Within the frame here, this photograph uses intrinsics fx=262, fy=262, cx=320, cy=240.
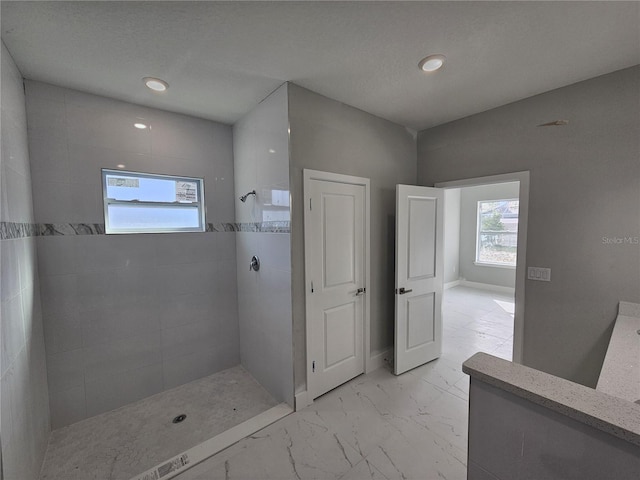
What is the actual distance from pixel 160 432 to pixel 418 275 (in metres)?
2.62

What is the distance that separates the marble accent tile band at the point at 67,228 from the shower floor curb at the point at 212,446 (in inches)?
58.3

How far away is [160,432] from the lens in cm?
201

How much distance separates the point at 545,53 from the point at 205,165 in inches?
111

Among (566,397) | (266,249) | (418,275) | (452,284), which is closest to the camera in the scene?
(566,397)

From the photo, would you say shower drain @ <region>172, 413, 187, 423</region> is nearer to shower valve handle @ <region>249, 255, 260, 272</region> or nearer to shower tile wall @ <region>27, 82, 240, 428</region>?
shower tile wall @ <region>27, 82, 240, 428</region>

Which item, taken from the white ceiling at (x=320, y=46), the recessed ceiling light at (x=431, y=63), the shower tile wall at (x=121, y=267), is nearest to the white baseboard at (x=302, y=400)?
the shower tile wall at (x=121, y=267)

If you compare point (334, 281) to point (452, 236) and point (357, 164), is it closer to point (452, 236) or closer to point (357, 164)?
point (357, 164)

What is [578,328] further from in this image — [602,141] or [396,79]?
[396,79]

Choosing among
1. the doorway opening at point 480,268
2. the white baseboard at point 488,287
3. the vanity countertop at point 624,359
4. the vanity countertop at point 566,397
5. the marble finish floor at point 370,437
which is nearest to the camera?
the vanity countertop at point 566,397

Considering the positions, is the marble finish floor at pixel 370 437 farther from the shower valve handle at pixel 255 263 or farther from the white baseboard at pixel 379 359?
the shower valve handle at pixel 255 263

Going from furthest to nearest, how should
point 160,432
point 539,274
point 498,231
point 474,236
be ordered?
1. point 474,236
2. point 498,231
3. point 539,274
4. point 160,432

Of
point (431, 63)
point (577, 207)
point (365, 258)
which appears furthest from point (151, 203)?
point (577, 207)

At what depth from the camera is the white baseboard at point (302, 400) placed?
215 cm

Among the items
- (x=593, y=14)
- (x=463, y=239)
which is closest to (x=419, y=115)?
(x=593, y=14)
